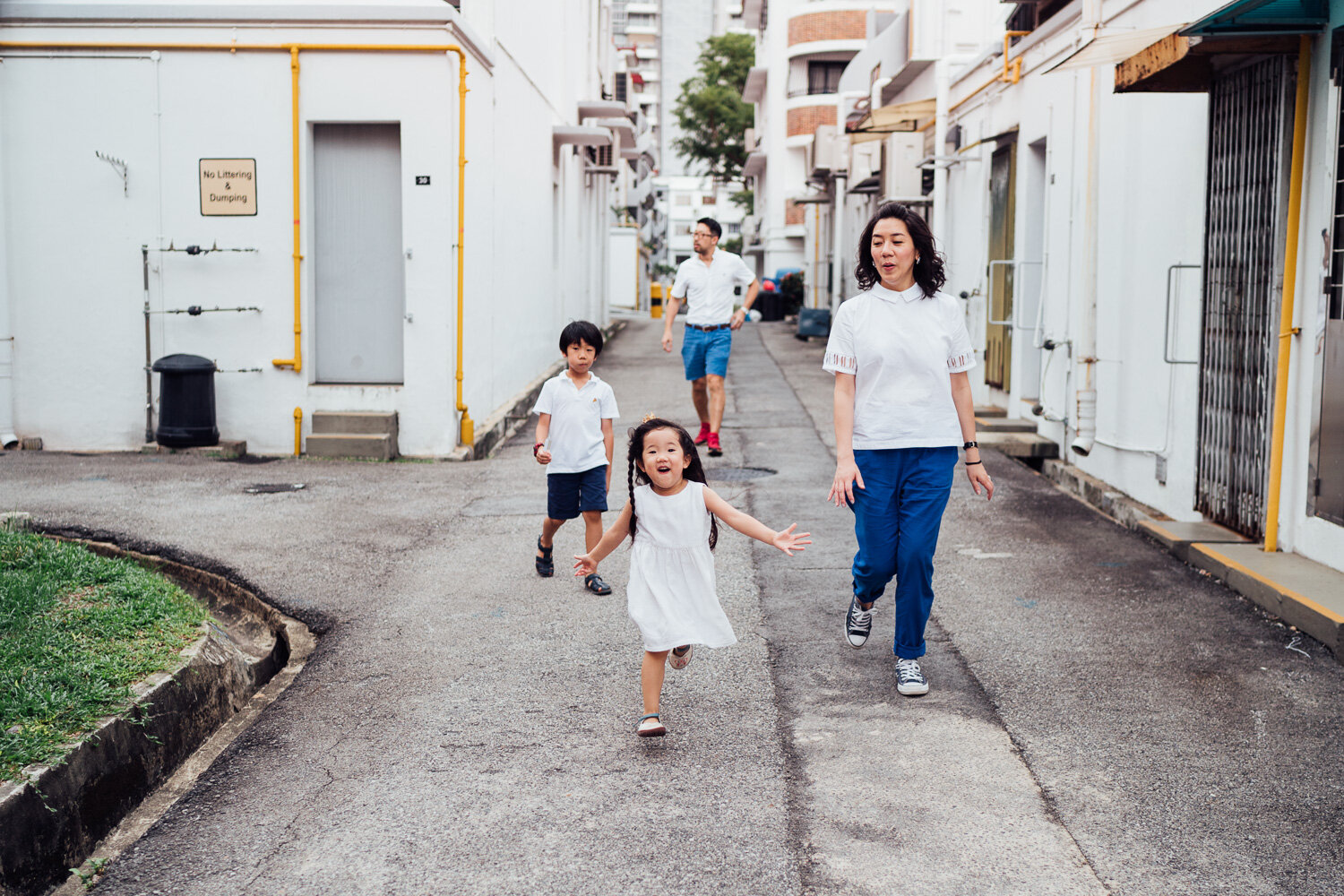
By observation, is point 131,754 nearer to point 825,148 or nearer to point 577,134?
point 577,134

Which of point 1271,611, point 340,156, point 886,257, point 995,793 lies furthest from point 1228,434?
point 340,156

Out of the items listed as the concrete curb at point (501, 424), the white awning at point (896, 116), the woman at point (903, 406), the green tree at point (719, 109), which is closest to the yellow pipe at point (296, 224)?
the concrete curb at point (501, 424)

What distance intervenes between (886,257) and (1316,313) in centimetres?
299

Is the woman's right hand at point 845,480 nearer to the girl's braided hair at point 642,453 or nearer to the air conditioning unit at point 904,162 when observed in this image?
the girl's braided hair at point 642,453

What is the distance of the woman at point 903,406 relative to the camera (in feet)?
16.6

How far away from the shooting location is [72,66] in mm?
11078

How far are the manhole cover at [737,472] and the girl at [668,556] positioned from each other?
5.46 metres

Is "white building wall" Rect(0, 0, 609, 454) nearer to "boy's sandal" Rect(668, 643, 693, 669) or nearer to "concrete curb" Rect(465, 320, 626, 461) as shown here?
"concrete curb" Rect(465, 320, 626, 461)

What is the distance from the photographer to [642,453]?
464cm

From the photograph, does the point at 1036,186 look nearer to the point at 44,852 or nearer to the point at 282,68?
the point at 282,68

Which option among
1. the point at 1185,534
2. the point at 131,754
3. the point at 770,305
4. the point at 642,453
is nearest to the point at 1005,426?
the point at 1185,534

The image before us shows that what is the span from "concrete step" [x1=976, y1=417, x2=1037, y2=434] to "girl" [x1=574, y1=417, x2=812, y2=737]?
7.39m

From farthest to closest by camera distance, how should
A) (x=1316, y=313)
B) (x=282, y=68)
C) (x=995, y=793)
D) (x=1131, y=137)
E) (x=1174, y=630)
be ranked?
1. (x=282, y=68)
2. (x=1131, y=137)
3. (x=1316, y=313)
4. (x=1174, y=630)
5. (x=995, y=793)

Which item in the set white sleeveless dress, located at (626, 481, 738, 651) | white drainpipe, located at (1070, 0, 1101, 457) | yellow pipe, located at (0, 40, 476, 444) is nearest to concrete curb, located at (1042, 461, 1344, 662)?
white drainpipe, located at (1070, 0, 1101, 457)
